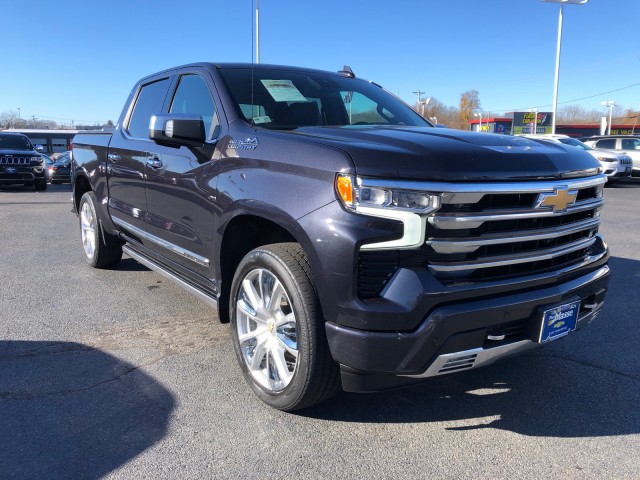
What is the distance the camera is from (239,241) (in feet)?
10.9

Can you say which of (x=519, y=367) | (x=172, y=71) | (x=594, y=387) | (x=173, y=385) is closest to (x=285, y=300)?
(x=173, y=385)

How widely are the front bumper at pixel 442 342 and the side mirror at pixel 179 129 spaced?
1550 mm

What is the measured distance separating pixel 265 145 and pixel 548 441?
2.14m

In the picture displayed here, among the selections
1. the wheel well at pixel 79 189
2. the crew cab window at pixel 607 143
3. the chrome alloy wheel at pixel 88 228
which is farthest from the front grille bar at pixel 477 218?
the crew cab window at pixel 607 143

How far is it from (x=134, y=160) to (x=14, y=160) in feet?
45.4

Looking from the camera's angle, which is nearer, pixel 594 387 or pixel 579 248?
pixel 579 248

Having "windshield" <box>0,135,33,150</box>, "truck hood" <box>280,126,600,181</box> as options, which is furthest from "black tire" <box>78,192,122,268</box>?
"windshield" <box>0,135,33,150</box>

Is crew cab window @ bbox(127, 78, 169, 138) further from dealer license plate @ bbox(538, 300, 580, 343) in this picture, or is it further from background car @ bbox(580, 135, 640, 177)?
background car @ bbox(580, 135, 640, 177)

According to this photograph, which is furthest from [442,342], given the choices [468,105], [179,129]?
[468,105]

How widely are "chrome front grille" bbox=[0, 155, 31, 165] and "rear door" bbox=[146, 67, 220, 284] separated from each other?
46.2ft

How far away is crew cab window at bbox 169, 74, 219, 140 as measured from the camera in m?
3.64

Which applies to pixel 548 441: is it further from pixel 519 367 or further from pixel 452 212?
pixel 452 212

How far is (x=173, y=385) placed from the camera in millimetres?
3295

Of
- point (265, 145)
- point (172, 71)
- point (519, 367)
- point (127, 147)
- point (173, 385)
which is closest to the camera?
point (265, 145)
